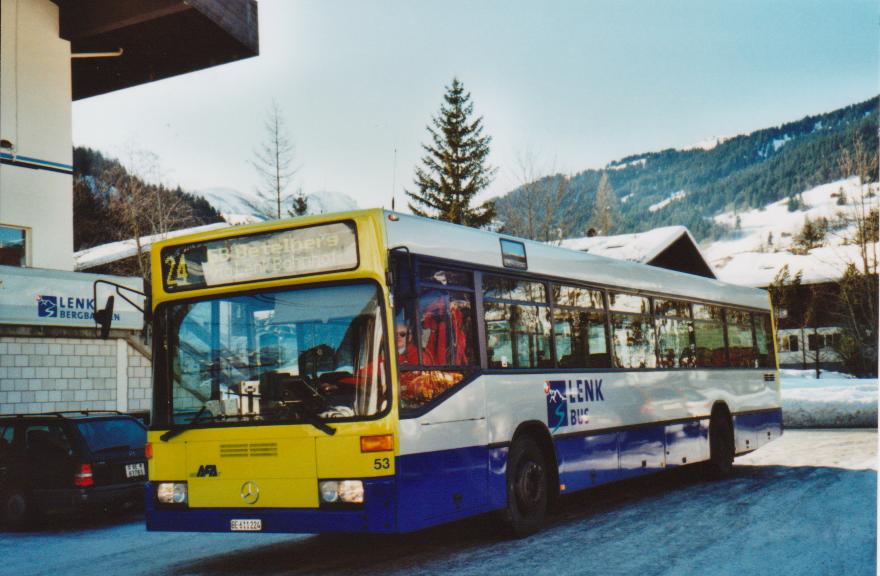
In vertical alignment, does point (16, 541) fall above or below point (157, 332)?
below

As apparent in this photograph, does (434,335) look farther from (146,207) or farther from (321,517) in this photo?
(146,207)

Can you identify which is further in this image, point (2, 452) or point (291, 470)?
point (2, 452)

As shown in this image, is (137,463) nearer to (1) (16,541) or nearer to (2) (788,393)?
(1) (16,541)

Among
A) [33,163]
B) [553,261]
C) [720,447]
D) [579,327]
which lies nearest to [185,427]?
[553,261]

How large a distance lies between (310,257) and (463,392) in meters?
1.81

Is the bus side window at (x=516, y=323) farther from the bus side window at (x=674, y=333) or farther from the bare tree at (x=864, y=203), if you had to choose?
the bare tree at (x=864, y=203)

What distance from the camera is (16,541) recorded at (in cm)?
1038

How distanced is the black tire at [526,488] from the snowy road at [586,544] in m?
0.18

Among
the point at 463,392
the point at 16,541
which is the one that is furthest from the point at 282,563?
the point at 16,541

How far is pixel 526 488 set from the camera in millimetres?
8812

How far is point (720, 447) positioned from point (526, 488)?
19.5 feet

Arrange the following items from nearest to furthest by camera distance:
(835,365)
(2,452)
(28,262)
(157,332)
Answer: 1. (157,332)
2. (2,452)
3. (28,262)
4. (835,365)

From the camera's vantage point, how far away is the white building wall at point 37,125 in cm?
1705

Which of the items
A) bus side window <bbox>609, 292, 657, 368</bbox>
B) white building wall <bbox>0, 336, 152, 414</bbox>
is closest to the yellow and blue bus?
bus side window <bbox>609, 292, 657, 368</bbox>
